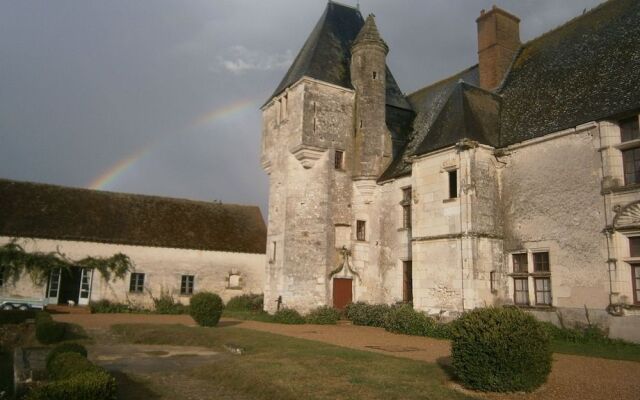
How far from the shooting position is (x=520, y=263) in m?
15.8

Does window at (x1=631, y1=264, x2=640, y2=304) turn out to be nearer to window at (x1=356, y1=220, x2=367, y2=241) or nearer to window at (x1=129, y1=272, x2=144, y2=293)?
window at (x1=356, y1=220, x2=367, y2=241)

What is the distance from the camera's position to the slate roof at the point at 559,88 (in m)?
14.2

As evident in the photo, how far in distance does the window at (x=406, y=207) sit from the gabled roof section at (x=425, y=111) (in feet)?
2.53

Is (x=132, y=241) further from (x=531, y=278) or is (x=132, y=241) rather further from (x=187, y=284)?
(x=531, y=278)

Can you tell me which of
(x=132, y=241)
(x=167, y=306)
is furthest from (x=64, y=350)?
(x=132, y=241)

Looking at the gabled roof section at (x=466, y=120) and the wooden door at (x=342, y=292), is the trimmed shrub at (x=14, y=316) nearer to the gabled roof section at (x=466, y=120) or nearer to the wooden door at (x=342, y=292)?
the wooden door at (x=342, y=292)

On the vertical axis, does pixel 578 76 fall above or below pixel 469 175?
above

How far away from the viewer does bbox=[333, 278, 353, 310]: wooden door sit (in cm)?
2077

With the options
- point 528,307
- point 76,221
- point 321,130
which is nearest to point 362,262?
point 321,130

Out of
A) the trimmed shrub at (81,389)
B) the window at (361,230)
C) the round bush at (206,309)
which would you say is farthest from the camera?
the window at (361,230)

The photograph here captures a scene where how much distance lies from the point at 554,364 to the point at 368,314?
9.58 metres

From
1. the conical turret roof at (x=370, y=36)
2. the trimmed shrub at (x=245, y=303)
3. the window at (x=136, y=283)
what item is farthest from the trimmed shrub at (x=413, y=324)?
the window at (x=136, y=283)

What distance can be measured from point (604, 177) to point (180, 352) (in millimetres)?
12342

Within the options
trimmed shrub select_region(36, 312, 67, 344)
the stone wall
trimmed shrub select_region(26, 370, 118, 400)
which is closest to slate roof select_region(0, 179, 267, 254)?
the stone wall
